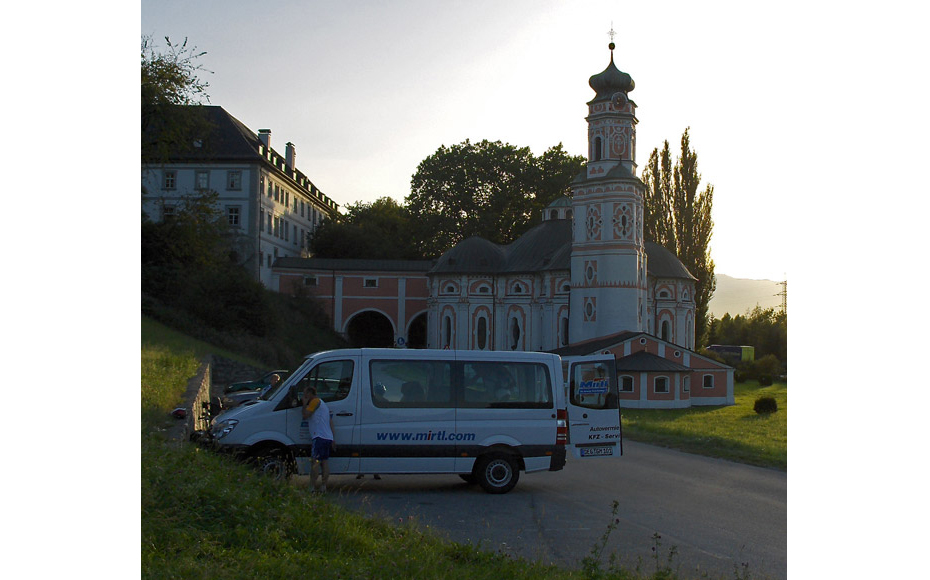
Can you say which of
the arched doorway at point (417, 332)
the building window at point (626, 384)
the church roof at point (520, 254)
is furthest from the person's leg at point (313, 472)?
the arched doorway at point (417, 332)

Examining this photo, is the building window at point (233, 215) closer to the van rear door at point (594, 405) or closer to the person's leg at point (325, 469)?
the van rear door at point (594, 405)

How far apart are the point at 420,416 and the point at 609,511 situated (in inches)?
121

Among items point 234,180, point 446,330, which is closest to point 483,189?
point 446,330

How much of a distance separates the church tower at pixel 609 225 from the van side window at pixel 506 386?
38.5m

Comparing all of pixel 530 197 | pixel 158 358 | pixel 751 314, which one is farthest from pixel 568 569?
pixel 530 197

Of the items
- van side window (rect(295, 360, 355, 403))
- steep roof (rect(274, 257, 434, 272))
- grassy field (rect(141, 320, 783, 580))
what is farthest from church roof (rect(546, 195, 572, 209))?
grassy field (rect(141, 320, 783, 580))

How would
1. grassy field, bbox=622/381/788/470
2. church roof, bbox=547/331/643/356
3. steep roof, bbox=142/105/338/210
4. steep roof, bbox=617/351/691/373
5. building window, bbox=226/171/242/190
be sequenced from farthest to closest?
building window, bbox=226/171/242/190 → church roof, bbox=547/331/643/356 → steep roof, bbox=617/351/691/373 → steep roof, bbox=142/105/338/210 → grassy field, bbox=622/381/788/470

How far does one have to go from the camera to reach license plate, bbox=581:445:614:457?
46.9 ft

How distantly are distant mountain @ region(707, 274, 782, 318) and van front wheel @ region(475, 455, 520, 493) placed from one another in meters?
4.65

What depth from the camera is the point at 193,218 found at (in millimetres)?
25250

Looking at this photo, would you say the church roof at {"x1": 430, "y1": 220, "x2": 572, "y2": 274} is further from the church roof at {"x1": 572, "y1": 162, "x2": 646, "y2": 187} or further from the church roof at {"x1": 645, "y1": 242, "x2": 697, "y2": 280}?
the church roof at {"x1": 572, "y1": 162, "x2": 646, "y2": 187}
